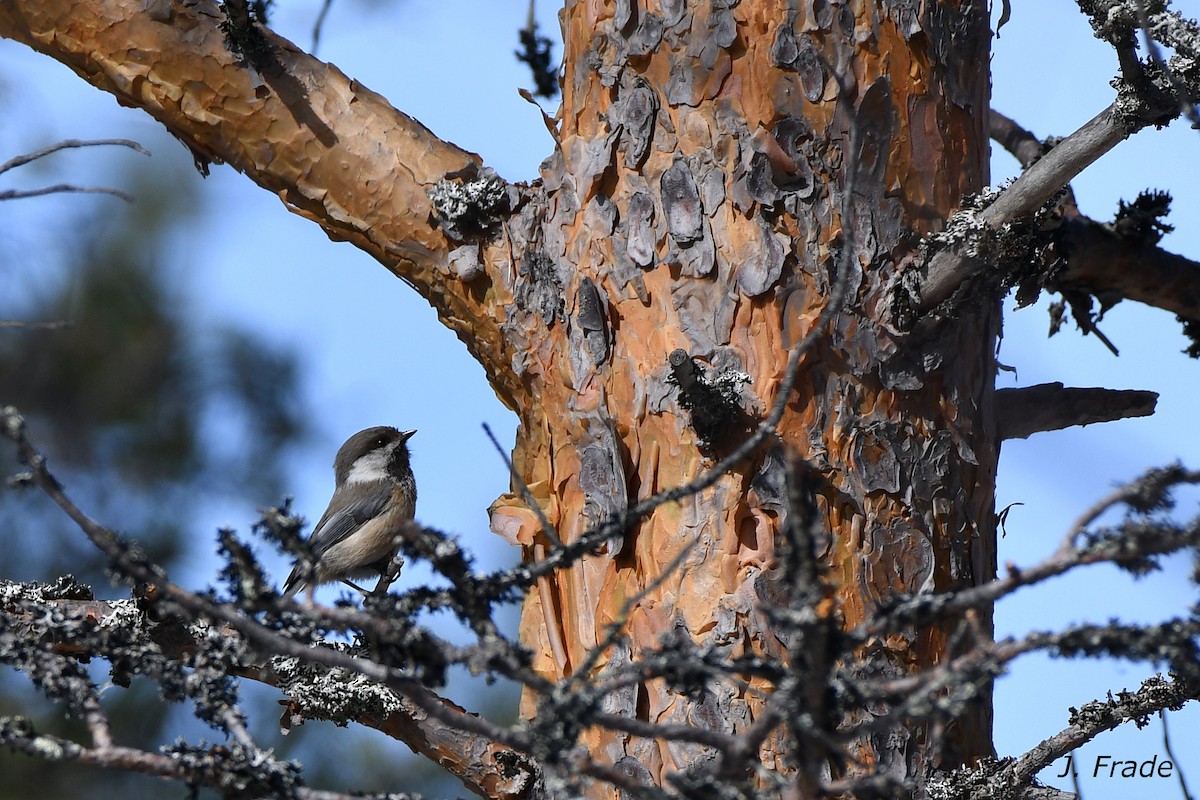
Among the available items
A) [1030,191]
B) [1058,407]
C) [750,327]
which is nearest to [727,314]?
[750,327]

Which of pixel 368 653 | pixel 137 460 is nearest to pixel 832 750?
pixel 368 653

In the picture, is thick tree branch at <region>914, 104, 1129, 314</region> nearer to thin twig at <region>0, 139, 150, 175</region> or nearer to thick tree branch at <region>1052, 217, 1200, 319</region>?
thick tree branch at <region>1052, 217, 1200, 319</region>

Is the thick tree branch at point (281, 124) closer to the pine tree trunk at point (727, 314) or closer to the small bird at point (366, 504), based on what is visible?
the pine tree trunk at point (727, 314)

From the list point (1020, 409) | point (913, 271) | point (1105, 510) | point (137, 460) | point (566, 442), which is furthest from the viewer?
point (137, 460)

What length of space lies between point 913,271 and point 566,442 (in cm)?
66

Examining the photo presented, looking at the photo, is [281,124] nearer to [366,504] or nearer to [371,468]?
[366,504]

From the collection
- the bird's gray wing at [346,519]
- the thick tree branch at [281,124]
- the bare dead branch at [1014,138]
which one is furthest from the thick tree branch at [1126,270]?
the bird's gray wing at [346,519]

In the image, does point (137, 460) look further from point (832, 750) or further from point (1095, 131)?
point (832, 750)

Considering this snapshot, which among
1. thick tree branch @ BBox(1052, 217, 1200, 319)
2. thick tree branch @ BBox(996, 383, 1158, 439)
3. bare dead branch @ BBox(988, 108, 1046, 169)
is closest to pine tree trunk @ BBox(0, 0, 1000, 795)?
thick tree branch @ BBox(996, 383, 1158, 439)

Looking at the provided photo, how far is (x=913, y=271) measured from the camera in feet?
6.36

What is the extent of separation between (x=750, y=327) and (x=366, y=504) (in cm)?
230

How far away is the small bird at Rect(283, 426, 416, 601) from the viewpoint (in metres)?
3.84

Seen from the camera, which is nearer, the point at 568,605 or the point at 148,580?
the point at 148,580

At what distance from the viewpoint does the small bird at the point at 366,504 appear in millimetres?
3840
